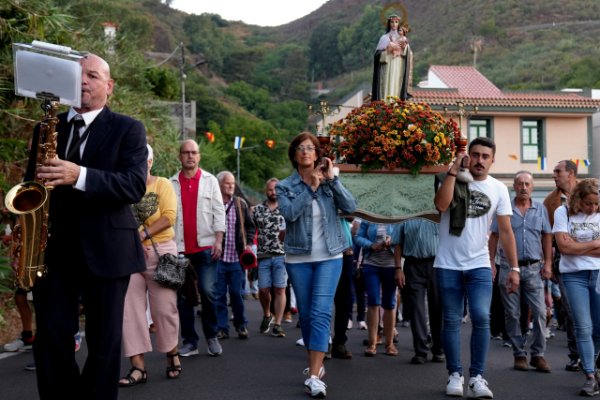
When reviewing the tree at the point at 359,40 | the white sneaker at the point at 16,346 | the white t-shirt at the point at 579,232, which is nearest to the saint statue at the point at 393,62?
the white t-shirt at the point at 579,232

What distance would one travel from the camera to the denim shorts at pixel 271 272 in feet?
43.4

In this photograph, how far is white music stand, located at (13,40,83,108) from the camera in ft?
15.6

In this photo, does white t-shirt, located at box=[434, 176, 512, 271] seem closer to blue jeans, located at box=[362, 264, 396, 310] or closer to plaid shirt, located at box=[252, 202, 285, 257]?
blue jeans, located at box=[362, 264, 396, 310]

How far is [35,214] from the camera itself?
477 centimetres

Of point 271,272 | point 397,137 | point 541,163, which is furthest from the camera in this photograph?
point 541,163

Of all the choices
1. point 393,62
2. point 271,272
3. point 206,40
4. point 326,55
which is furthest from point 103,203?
point 326,55

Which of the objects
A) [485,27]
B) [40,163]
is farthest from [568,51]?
[40,163]

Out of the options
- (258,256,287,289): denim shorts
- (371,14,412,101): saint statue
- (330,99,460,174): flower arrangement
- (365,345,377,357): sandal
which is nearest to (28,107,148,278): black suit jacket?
(330,99,460,174): flower arrangement

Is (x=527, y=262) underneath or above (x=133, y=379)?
above

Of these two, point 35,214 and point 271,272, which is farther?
point 271,272

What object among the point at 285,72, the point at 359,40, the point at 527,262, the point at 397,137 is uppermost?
the point at 359,40

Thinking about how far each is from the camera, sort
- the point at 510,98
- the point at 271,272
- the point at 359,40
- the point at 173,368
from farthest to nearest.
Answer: the point at 359,40
the point at 510,98
the point at 271,272
the point at 173,368

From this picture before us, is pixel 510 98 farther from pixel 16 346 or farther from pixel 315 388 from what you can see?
pixel 315 388

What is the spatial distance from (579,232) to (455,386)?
188 centimetres
